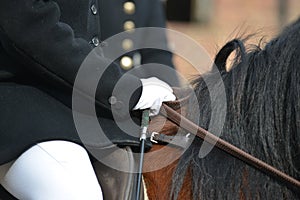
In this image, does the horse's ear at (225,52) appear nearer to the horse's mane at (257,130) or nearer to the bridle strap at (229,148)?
the horse's mane at (257,130)

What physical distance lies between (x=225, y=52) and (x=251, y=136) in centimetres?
23

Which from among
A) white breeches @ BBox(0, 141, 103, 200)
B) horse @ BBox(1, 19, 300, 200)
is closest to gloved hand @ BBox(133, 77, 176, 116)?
horse @ BBox(1, 19, 300, 200)

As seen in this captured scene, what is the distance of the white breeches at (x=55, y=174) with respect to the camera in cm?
169

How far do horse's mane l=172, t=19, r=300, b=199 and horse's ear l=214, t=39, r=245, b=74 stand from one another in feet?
0.21

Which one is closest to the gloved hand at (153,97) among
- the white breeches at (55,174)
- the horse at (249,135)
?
the horse at (249,135)

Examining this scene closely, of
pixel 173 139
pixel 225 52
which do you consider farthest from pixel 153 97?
pixel 225 52

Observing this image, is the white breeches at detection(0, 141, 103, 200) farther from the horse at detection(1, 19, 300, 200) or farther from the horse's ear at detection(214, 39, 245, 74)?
the horse's ear at detection(214, 39, 245, 74)

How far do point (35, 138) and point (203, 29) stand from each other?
6113mm

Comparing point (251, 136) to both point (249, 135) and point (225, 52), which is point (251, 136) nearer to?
point (249, 135)

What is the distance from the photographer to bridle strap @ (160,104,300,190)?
5.68ft

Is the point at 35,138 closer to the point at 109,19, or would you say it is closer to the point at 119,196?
the point at 119,196

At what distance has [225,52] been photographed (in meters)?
1.87

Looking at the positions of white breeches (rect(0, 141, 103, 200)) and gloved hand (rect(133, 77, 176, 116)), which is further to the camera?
gloved hand (rect(133, 77, 176, 116))

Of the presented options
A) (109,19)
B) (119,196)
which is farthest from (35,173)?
(109,19)
